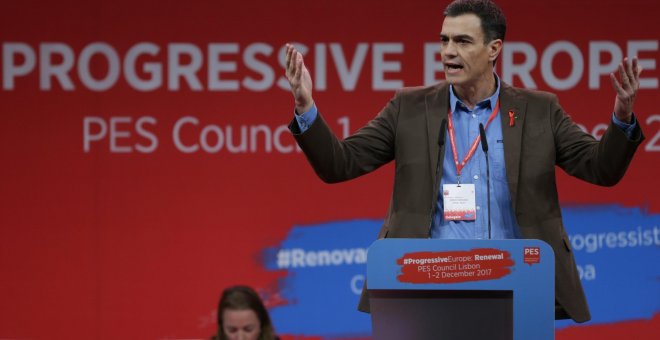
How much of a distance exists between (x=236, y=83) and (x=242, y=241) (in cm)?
78

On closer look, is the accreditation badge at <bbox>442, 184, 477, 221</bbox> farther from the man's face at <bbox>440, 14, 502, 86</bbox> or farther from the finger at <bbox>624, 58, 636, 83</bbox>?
the finger at <bbox>624, 58, 636, 83</bbox>

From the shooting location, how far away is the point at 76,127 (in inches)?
197

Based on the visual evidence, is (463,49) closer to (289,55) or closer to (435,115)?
(435,115)

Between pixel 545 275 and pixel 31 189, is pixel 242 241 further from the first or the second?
pixel 545 275

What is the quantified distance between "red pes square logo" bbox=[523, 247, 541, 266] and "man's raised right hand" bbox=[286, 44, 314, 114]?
2.35 feet

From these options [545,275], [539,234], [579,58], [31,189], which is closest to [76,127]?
[31,189]

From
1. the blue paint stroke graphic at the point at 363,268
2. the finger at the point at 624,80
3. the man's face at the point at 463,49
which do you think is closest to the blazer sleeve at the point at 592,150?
the finger at the point at 624,80

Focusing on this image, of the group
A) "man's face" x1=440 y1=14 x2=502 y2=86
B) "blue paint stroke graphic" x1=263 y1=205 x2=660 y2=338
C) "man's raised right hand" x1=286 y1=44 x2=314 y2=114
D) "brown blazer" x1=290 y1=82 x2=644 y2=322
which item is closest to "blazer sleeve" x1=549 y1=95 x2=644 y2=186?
"brown blazer" x1=290 y1=82 x2=644 y2=322

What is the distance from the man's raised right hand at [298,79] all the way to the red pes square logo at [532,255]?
72 centimetres

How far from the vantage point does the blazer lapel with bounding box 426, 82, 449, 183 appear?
2727mm

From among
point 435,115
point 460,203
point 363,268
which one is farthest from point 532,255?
point 363,268

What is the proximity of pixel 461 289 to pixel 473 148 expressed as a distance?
0.61 m

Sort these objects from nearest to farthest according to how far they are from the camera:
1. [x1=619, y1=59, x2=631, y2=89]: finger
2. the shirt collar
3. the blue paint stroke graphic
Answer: [x1=619, y1=59, x2=631, y2=89]: finger
the shirt collar
the blue paint stroke graphic

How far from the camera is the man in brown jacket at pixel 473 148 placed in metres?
2.67
